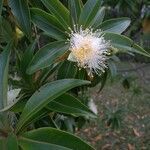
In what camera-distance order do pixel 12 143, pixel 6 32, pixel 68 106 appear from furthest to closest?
pixel 6 32
pixel 68 106
pixel 12 143

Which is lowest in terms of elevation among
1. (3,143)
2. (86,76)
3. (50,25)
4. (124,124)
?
(124,124)

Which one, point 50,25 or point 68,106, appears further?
point 50,25

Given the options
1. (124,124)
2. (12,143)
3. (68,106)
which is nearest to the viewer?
(12,143)

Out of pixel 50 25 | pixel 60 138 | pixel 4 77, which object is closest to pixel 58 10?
pixel 50 25

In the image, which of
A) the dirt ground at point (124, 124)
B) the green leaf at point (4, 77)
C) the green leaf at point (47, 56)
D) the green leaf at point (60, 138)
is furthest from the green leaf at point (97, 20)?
the dirt ground at point (124, 124)

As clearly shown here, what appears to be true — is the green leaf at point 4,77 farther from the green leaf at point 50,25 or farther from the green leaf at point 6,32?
the green leaf at point 6,32

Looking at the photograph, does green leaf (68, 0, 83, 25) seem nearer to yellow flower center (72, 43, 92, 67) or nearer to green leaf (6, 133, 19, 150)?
yellow flower center (72, 43, 92, 67)

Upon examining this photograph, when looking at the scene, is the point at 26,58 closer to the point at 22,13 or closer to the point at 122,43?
the point at 22,13

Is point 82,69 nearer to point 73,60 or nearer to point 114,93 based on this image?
point 73,60
